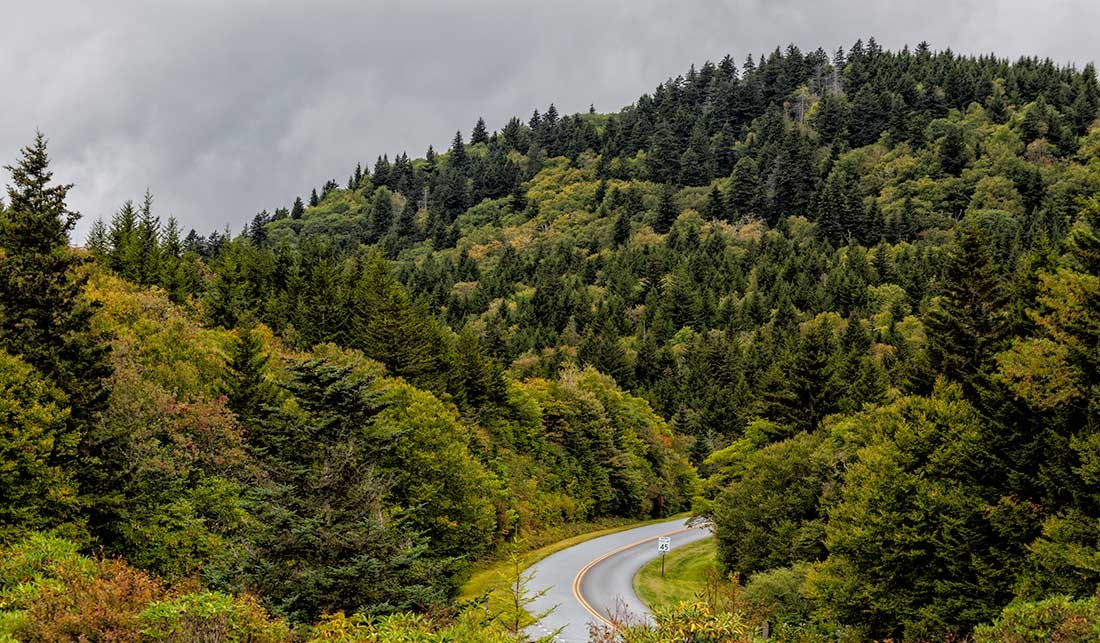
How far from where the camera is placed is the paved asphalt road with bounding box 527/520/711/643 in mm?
32719

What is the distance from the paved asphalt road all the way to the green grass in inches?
26.2

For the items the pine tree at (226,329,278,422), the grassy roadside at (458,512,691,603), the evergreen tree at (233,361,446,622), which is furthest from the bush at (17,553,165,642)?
the pine tree at (226,329,278,422)

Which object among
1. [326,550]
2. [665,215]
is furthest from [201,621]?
[665,215]

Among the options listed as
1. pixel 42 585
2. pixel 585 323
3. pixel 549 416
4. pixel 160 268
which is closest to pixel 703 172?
pixel 585 323

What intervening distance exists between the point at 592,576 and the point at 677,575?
6597 mm

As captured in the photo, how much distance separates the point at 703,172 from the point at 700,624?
183143mm

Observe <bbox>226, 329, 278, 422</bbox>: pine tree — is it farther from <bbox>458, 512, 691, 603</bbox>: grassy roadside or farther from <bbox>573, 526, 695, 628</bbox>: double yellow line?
<bbox>573, 526, 695, 628</bbox>: double yellow line

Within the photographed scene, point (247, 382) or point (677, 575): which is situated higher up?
point (247, 382)

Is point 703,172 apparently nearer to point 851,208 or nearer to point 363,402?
point 851,208

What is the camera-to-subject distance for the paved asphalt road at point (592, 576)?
32719mm

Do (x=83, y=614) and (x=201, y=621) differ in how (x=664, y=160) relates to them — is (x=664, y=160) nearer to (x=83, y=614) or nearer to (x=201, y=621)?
(x=83, y=614)

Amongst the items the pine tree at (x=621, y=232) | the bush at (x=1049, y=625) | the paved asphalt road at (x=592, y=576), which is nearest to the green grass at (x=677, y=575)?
the paved asphalt road at (x=592, y=576)

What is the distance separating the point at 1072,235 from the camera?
24.1 metres

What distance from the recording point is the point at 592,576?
43.4m
